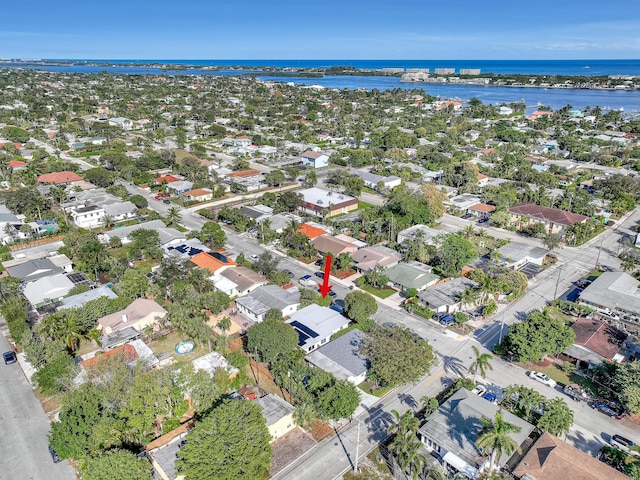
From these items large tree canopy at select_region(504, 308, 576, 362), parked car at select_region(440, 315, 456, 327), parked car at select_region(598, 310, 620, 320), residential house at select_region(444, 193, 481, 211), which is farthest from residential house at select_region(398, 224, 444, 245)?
large tree canopy at select_region(504, 308, 576, 362)

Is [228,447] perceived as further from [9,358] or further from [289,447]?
[9,358]

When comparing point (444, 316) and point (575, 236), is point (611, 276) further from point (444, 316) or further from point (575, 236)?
point (444, 316)

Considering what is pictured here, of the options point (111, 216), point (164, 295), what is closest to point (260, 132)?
point (111, 216)

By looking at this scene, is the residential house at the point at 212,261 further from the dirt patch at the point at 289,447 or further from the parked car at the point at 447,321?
the parked car at the point at 447,321

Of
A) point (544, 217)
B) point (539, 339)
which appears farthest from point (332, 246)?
point (544, 217)

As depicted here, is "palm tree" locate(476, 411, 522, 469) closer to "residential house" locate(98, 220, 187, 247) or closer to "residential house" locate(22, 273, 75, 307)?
"residential house" locate(22, 273, 75, 307)

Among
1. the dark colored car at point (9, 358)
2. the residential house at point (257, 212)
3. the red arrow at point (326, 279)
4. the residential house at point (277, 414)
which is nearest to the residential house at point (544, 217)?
the red arrow at point (326, 279)
